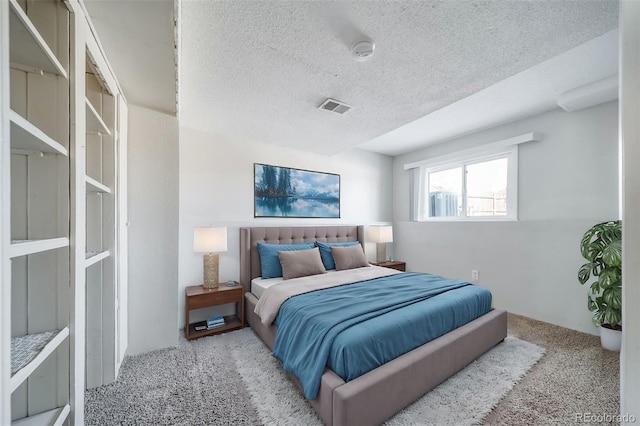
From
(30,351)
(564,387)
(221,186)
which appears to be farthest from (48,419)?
(564,387)

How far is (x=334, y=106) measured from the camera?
2.40m

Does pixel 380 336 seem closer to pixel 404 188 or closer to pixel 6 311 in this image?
pixel 6 311

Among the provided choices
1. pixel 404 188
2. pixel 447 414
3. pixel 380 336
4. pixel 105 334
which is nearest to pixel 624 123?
pixel 380 336

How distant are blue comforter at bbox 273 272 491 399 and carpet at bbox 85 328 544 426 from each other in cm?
22

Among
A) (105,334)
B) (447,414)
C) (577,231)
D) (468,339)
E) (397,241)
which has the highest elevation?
(577,231)

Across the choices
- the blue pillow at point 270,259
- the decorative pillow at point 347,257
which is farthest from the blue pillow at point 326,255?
the blue pillow at point 270,259

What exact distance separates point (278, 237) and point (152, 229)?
1481 mm

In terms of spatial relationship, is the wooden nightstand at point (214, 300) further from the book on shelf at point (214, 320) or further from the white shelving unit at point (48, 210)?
the white shelving unit at point (48, 210)

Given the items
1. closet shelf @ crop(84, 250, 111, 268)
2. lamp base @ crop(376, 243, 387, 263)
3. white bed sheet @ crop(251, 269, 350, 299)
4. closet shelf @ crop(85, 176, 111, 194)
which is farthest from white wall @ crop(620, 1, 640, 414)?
lamp base @ crop(376, 243, 387, 263)

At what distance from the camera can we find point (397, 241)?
184 inches

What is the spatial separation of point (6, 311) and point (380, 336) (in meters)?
1.61

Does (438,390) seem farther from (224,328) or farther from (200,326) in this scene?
(200,326)

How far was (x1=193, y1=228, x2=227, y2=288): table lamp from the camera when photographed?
8.80 feet

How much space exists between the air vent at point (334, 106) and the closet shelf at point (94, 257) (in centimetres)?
205
